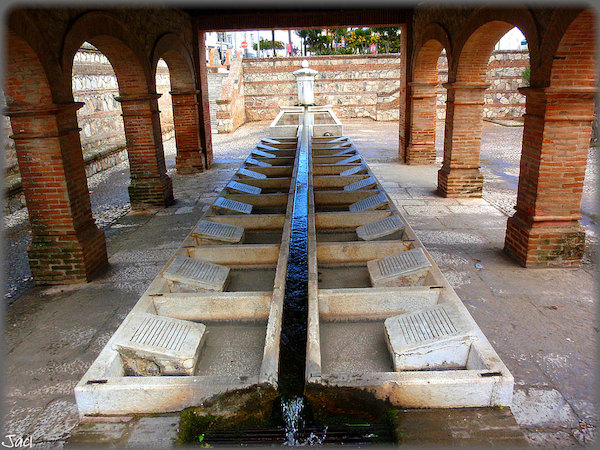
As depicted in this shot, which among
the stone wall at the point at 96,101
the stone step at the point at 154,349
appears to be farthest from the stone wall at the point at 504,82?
the stone step at the point at 154,349

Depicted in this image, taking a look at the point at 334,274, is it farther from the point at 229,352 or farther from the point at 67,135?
the point at 67,135

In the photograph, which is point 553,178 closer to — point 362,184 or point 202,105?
point 362,184

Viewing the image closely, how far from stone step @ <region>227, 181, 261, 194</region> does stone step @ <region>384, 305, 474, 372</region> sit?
4662mm

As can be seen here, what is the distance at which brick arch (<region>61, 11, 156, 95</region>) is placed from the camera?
577 centimetres

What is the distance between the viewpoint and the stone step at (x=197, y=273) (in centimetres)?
455

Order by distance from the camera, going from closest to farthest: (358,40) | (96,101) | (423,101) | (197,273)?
(197,273) < (423,101) < (96,101) < (358,40)

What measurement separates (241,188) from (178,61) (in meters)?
Answer: 4.97

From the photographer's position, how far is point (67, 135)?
561cm

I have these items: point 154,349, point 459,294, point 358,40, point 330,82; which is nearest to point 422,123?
point 459,294

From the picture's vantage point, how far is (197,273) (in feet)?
15.5

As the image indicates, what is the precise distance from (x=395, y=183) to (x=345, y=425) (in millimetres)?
7923

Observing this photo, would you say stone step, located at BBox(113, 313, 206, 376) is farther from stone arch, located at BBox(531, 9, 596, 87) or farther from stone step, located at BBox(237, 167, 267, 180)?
stone step, located at BBox(237, 167, 267, 180)

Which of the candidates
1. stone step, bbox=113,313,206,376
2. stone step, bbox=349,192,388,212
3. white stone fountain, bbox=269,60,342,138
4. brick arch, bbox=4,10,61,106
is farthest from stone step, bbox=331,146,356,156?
stone step, bbox=113,313,206,376

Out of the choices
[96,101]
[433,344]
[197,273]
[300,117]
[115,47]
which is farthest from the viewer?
[300,117]
